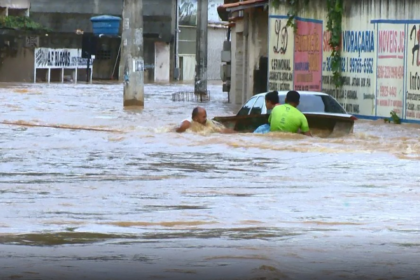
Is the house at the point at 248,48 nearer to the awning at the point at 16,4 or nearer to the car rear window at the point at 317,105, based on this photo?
the car rear window at the point at 317,105

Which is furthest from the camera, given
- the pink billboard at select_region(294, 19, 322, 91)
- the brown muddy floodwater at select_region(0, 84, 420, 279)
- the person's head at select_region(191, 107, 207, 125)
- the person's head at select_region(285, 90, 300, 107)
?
the pink billboard at select_region(294, 19, 322, 91)

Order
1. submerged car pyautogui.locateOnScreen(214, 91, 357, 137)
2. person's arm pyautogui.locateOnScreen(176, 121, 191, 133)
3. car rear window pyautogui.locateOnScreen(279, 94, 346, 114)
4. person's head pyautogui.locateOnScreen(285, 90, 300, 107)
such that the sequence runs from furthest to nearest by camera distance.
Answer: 1. person's arm pyautogui.locateOnScreen(176, 121, 191, 133)
2. car rear window pyautogui.locateOnScreen(279, 94, 346, 114)
3. submerged car pyautogui.locateOnScreen(214, 91, 357, 137)
4. person's head pyautogui.locateOnScreen(285, 90, 300, 107)

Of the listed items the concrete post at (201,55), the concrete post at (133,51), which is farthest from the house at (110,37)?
the concrete post at (133,51)

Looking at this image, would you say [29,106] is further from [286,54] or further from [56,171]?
[56,171]

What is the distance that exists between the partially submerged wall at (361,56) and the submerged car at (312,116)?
4125mm

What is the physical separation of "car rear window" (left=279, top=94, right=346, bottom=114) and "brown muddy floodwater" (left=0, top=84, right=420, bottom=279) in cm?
62

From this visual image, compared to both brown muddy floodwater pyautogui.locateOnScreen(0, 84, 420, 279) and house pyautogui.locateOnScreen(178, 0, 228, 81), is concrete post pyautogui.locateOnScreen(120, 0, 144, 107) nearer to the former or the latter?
brown muddy floodwater pyautogui.locateOnScreen(0, 84, 420, 279)

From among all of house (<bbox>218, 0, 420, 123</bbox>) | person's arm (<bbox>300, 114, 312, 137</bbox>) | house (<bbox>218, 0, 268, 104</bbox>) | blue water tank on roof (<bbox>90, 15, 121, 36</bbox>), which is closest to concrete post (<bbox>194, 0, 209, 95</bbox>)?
house (<bbox>218, 0, 268, 104</bbox>)

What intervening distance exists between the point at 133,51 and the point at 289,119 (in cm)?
1368

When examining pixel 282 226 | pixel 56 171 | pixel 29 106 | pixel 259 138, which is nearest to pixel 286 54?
pixel 29 106

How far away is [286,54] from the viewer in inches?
1083

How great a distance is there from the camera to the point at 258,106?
18938 millimetres

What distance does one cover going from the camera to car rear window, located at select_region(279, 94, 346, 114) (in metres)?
18.5

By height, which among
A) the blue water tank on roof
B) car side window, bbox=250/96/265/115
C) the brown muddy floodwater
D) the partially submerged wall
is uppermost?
the blue water tank on roof
